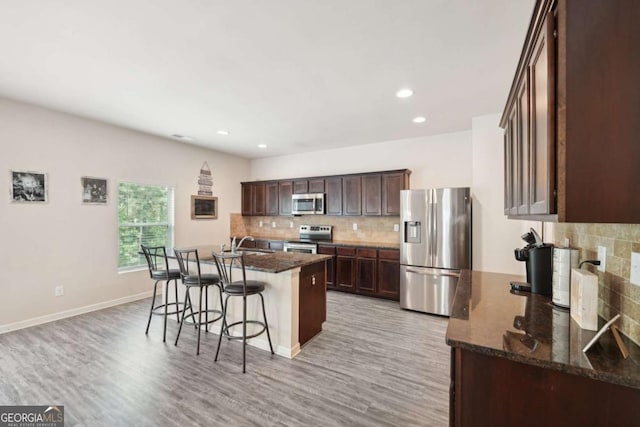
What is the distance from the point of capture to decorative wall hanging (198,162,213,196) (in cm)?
556

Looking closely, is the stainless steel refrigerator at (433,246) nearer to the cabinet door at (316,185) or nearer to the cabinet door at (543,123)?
the cabinet door at (316,185)

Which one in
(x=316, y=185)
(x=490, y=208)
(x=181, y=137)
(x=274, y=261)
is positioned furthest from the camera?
(x=316, y=185)

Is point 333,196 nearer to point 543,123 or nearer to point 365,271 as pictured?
point 365,271

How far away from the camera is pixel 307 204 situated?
5.58 metres

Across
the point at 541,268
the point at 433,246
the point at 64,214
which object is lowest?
the point at 433,246

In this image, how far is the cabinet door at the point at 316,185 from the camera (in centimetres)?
547

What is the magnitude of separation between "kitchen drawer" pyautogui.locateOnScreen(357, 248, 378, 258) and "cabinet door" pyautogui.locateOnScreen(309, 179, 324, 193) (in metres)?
1.44

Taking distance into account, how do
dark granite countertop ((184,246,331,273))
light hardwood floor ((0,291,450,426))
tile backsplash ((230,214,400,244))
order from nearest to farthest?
light hardwood floor ((0,291,450,426)), dark granite countertop ((184,246,331,273)), tile backsplash ((230,214,400,244))

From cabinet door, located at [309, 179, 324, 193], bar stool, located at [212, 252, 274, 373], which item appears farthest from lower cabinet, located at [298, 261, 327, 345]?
cabinet door, located at [309, 179, 324, 193]

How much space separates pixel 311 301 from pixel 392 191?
8.28 ft

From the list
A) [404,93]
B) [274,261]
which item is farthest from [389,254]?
[404,93]

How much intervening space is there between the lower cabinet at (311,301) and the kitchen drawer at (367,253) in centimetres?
158

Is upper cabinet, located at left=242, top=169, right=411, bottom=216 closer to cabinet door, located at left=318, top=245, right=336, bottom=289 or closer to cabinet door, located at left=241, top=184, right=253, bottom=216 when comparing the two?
cabinet door, located at left=241, top=184, right=253, bottom=216

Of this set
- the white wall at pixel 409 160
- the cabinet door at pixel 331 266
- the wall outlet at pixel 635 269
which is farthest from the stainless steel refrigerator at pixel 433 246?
the wall outlet at pixel 635 269
